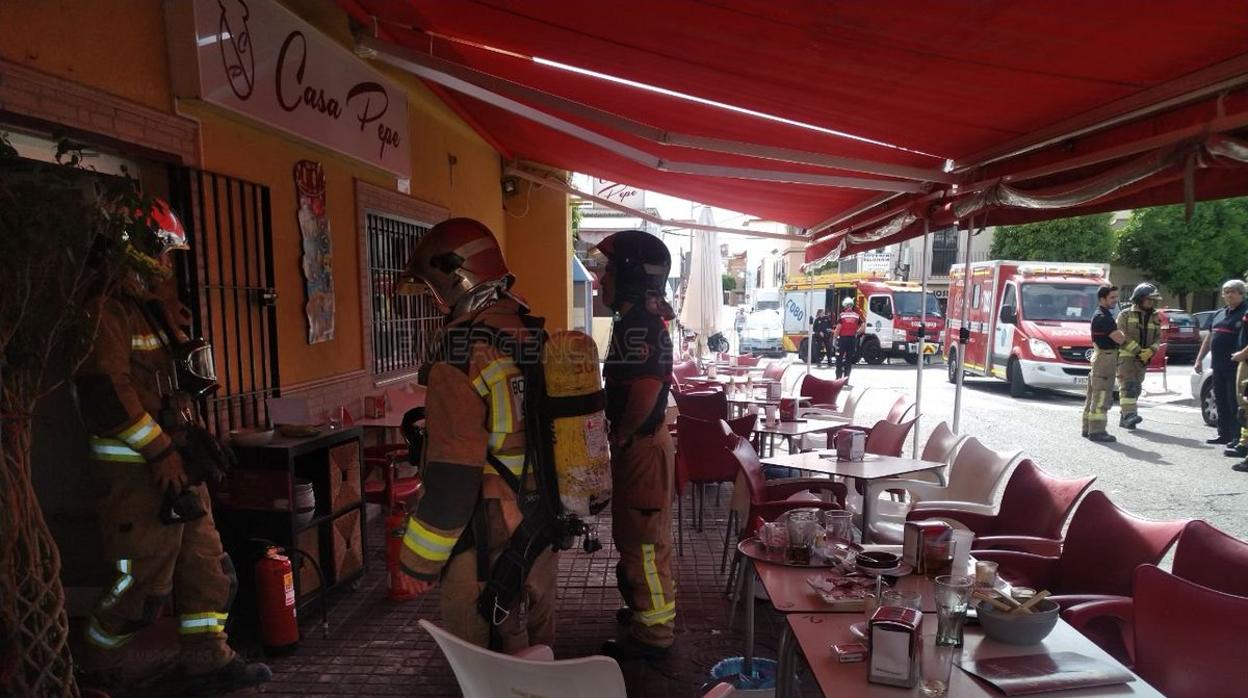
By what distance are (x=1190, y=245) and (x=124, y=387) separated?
30919mm

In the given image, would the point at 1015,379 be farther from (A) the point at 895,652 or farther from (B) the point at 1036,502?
(A) the point at 895,652

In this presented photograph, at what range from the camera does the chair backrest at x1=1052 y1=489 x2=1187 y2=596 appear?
252 cm

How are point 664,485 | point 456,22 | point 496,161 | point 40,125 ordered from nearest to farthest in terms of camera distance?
point 40,125 → point 664,485 → point 456,22 → point 496,161

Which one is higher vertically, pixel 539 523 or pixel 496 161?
pixel 496 161

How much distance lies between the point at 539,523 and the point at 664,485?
1.08 metres

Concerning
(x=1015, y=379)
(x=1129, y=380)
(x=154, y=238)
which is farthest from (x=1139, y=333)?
(x=154, y=238)

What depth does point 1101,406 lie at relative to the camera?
830 centimetres

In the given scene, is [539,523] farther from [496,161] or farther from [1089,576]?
[496,161]

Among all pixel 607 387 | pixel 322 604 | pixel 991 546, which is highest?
pixel 607 387

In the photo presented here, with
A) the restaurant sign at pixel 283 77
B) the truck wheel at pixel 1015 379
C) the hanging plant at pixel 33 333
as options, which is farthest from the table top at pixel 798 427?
the truck wheel at pixel 1015 379

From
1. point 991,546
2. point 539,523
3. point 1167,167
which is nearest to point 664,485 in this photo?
point 539,523

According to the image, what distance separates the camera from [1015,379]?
1214 centimetres

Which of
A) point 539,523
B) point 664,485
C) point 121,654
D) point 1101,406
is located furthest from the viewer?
point 1101,406

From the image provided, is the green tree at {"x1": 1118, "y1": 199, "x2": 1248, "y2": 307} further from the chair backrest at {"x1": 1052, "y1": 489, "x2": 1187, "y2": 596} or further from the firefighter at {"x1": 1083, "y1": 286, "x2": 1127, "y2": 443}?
the chair backrest at {"x1": 1052, "y1": 489, "x2": 1187, "y2": 596}
